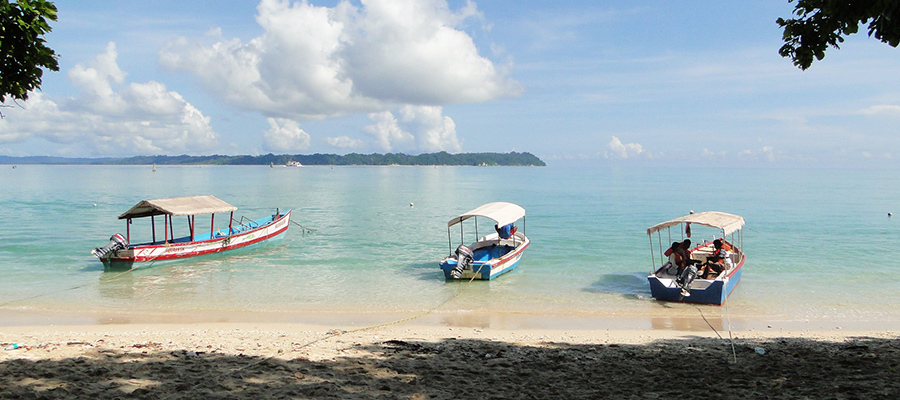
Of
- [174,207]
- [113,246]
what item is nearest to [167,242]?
[174,207]

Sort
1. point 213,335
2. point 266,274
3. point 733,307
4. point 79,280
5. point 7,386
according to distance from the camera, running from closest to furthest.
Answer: point 7,386 < point 213,335 < point 733,307 < point 79,280 < point 266,274

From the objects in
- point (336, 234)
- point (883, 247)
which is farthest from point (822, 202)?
point (336, 234)

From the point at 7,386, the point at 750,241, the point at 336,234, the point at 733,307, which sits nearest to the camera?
the point at 7,386

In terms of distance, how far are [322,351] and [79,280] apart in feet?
46.8

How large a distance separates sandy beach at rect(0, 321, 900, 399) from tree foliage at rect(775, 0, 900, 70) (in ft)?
13.2

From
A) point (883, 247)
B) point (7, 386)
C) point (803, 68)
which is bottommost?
point (883, 247)

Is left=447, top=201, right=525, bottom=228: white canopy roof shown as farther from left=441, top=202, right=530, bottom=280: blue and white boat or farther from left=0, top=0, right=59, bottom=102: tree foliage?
left=0, top=0, right=59, bottom=102: tree foliage

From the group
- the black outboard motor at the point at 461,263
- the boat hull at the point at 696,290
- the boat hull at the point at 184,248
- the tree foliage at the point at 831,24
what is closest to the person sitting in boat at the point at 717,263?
the boat hull at the point at 696,290

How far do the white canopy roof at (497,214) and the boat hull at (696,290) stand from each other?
5.35 metres

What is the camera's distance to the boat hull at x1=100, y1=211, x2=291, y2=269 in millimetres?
20031

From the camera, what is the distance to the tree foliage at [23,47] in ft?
20.7

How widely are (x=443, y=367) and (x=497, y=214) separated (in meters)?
11.4

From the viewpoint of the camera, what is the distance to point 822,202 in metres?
53.9

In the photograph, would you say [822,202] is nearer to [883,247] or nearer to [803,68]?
[883,247]
